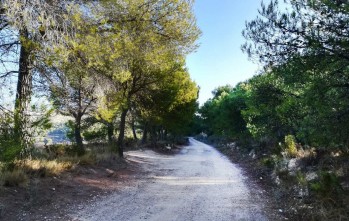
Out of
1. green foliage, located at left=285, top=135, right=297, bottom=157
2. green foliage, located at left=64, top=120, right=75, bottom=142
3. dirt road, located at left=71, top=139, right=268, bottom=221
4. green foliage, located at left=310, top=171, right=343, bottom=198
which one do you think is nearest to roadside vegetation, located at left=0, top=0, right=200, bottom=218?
green foliage, located at left=64, top=120, right=75, bottom=142

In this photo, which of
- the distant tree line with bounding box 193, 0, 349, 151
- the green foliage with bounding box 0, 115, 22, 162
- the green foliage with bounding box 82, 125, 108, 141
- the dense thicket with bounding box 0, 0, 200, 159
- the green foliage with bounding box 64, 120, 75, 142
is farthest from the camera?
the green foliage with bounding box 82, 125, 108, 141

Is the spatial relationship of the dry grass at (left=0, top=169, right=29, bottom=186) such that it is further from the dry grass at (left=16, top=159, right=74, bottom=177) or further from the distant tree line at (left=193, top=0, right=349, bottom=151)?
the distant tree line at (left=193, top=0, right=349, bottom=151)

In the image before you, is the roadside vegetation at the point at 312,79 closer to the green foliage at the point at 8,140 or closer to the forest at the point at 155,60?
the forest at the point at 155,60

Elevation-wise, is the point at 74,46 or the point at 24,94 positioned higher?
the point at 74,46

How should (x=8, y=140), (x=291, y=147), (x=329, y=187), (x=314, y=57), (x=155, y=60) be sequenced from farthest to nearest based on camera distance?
1. (x=291, y=147)
2. (x=155, y=60)
3. (x=8, y=140)
4. (x=329, y=187)
5. (x=314, y=57)

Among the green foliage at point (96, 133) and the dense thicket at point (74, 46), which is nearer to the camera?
the dense thicket at point (74, 46)

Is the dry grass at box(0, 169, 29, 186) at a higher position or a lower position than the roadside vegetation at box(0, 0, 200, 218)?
lower

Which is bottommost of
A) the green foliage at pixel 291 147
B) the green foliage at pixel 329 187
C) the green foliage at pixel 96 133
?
the green foliage at pixel 329 187

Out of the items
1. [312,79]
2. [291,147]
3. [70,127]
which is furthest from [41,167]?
[291,147]

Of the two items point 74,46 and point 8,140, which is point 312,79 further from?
point 8,140

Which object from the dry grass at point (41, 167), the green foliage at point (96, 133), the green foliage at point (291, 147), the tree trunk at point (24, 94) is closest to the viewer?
the tree trunk at point (24, 94)

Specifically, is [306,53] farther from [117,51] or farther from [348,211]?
[117,51]

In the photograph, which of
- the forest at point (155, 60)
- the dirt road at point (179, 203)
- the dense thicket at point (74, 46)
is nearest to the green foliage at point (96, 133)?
the dense thicket at point (74, 46)

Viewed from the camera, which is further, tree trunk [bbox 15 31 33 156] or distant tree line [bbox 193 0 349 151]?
tree trunk [bbox 15 31 33 156]
